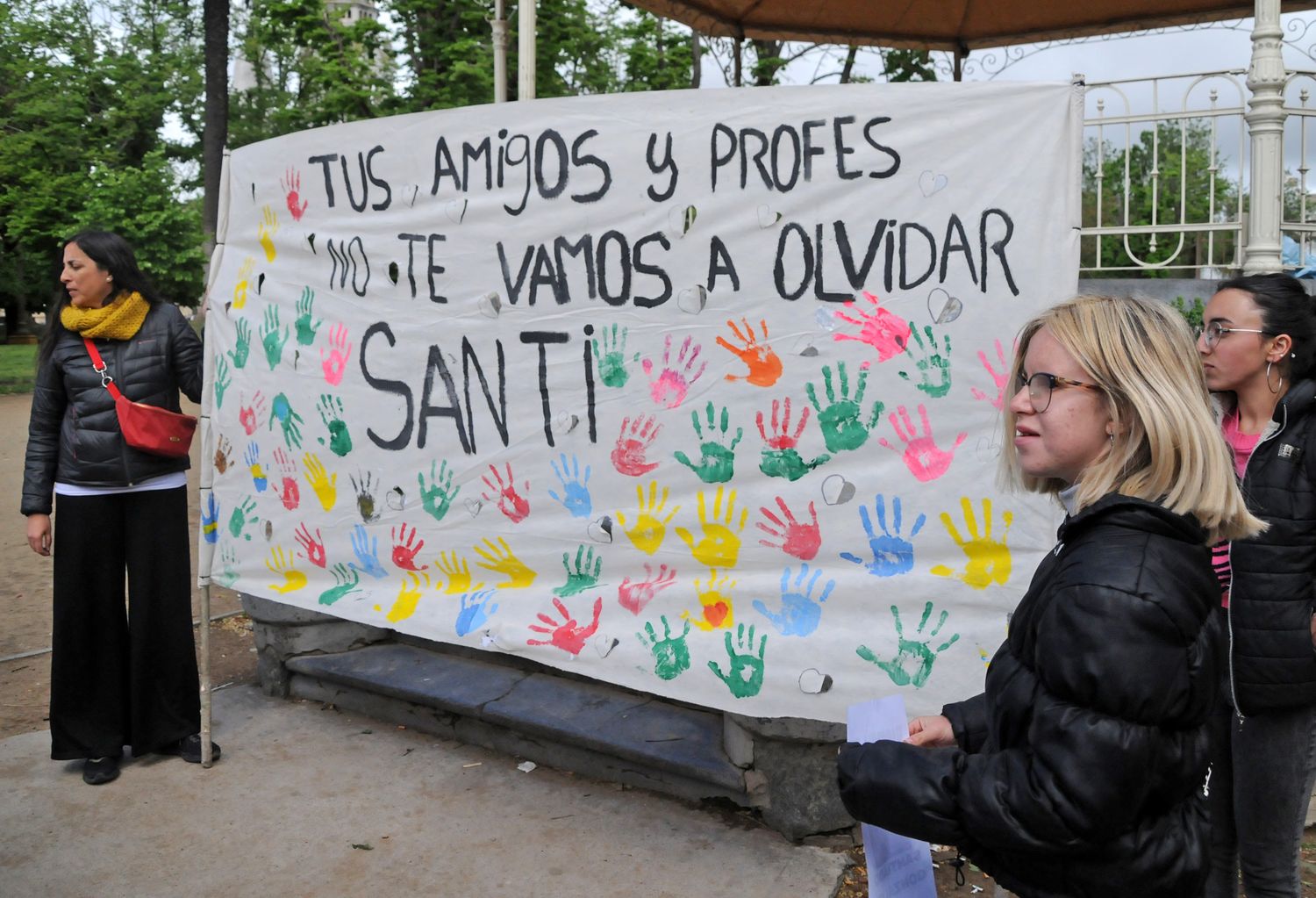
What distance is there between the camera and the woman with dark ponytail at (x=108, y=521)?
148 inches

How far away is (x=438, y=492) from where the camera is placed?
3.42 metres

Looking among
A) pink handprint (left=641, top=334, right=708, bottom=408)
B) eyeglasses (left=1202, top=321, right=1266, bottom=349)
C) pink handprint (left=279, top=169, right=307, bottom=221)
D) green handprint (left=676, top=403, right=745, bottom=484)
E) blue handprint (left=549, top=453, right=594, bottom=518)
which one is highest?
pink handprint (left=279, top=169, right=307, bottom=221)

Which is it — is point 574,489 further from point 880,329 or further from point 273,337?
point 273,337

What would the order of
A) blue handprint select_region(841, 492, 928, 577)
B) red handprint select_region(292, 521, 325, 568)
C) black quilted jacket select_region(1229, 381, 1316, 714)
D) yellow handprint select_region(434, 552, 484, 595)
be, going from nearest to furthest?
black quilted jacket select_region(1229, 381, 1316, 714)
blue handprint select_region(841, 492, 928, 577)
yellow handprint select_region(434, 552, 484, 595)
red handprint select_region(292, 521, 325, 568)

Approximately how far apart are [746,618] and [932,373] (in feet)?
2.59

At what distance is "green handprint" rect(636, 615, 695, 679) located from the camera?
2.96m

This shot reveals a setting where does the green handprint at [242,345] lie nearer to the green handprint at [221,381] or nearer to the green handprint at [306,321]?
the green handprint at [221,381]

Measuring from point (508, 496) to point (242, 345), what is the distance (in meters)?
1.33

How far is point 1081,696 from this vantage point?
4.42 ft

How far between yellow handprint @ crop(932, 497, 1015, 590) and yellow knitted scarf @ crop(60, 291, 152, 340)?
2846 millimetres

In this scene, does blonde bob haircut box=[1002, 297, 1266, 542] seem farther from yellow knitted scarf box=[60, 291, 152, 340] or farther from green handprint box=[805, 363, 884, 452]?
yellow knitted scarf box=[60, 291, 152, 340]

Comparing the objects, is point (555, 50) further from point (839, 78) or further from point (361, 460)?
point (361, 460)

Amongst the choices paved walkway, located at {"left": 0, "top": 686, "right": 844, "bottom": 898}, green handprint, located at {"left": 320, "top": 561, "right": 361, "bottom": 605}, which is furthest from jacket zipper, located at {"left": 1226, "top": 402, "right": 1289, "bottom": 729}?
green handprint, located at {"left": 320, "top": 561, "right": 361, "bottom": 605}

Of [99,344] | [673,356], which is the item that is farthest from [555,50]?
[673,356]
